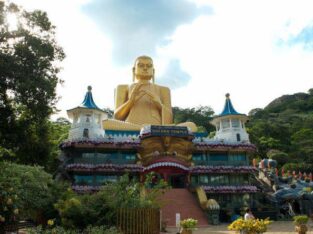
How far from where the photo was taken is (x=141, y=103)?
3600 centimetres

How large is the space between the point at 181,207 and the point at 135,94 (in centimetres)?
1365

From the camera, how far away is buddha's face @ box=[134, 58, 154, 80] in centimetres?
3738

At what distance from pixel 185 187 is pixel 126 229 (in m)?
17.5

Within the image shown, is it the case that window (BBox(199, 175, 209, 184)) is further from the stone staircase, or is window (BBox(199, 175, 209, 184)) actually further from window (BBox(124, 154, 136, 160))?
window (BBox(124, 154, 136, 160))

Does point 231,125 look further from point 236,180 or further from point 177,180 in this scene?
point 177,180

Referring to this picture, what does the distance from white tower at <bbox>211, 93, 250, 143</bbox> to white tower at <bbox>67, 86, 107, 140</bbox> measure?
34.9ft

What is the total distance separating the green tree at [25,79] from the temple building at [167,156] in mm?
7473

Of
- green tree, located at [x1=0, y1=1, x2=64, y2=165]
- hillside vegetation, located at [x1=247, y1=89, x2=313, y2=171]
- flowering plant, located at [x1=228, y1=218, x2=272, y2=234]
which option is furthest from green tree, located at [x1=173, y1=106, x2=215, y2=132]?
flowering plant, located at [x1=228, y1=218, x2=272, y2=234]

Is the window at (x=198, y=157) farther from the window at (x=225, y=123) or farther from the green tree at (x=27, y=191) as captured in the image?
the green tree at (x=27, y=191)

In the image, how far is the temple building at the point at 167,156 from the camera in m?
27.8

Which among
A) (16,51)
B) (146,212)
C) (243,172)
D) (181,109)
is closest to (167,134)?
(243,172)

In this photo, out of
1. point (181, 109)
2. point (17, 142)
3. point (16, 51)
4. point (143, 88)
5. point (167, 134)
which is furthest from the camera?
point (181, 109)

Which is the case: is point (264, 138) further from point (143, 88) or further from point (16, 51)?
point (16, 51)

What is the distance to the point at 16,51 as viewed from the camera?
18453 mm
